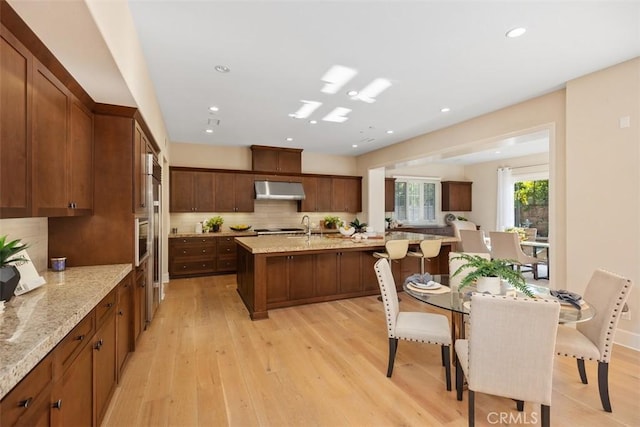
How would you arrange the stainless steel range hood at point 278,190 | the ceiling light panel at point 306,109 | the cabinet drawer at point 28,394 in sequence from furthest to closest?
the stainless steel range hood at point 278,190 → the ceiling light panel at point 306,109 → the cabinet drawer at point 28,394

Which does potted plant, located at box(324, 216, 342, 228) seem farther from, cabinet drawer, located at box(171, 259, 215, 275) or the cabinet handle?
the cabinet handle

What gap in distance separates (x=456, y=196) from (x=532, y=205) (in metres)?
1.93

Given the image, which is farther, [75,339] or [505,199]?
[505,199]

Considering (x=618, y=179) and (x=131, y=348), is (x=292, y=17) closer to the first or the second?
(x=131, y=348)

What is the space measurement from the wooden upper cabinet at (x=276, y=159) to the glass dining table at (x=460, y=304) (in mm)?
4940

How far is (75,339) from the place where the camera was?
4.68ft

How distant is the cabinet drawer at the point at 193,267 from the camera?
5.72 metres

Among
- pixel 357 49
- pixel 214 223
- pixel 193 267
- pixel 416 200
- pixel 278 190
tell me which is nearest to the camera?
pixel 357 49

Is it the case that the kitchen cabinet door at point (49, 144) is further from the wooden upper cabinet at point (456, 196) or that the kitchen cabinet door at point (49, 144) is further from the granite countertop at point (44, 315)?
the wooden upper cabinet at point (456, 196)

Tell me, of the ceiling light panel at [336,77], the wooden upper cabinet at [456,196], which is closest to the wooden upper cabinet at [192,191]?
the ceiling light panel at [336,77]

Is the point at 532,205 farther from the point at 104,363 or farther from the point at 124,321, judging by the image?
the point at 104,363

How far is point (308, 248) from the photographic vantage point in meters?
4.04

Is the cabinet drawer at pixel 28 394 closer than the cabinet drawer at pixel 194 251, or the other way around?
the cabinet drawer at pixel 28 394

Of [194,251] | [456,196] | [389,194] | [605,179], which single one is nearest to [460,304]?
[605,179]
